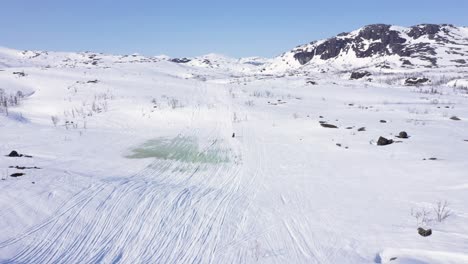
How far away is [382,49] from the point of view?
140625 mm

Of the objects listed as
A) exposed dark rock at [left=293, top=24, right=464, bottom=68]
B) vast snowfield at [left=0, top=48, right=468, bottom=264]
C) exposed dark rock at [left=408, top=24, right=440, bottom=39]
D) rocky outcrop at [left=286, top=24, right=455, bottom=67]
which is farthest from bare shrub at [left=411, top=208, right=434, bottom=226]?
exposed dark rock at [left=408, top=24, right=440, bottom=39]

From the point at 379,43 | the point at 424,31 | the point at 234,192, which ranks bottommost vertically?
the point at 234,192

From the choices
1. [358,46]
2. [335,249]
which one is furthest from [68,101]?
[358,46]

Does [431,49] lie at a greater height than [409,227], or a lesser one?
greater

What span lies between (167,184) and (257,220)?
268cm

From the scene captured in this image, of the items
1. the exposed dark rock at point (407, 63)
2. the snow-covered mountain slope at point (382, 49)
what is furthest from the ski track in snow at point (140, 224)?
the exposed dark rock at point (407, 63)

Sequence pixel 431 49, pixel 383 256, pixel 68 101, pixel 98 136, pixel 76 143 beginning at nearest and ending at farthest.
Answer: pixel 383 256 → pixel 76 143 → pixel 98 136 → pixel 68 101 → pixel 431 49

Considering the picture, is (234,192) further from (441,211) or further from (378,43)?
→ (378,43)

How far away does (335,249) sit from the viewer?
527cm

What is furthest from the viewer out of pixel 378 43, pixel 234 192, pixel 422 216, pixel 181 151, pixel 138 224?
pixel 378 43

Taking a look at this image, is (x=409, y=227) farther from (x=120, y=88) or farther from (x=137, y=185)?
(x=120, y=88)

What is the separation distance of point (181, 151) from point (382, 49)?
145214 millimetres

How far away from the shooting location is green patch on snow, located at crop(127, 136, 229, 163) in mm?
10786

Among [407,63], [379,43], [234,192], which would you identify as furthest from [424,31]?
[234,192]
